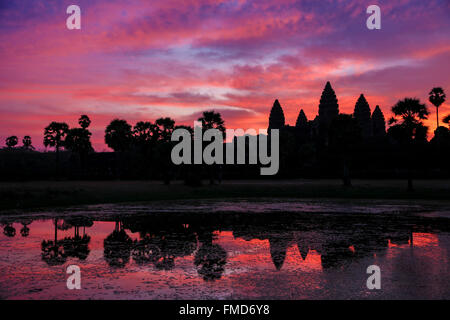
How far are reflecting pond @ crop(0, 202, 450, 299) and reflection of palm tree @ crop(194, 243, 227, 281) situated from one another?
2cm

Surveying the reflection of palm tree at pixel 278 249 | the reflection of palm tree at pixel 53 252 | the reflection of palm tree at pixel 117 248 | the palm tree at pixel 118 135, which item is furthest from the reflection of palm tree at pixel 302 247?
the palm tree at pixel 118 135

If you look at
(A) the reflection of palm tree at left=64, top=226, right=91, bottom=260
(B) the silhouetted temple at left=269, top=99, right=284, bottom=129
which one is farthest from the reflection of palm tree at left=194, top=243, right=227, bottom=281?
(B) the silhouetted temple at left=269, top=99, right=284, bottom=129

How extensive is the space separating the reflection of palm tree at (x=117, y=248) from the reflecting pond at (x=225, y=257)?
27mm

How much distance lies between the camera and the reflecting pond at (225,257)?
7336 millimetres

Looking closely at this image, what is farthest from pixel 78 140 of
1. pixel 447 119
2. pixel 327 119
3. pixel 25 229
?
pixel 25 229

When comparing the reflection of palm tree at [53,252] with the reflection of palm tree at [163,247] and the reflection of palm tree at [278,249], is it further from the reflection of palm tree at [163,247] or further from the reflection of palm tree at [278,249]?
the reflection of palm tree at [278,249]

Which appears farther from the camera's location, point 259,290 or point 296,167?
point 296,167

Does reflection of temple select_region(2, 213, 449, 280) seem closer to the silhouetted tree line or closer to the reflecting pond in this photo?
the reflecting pond

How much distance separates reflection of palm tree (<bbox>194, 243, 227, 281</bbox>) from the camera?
8.63 metres

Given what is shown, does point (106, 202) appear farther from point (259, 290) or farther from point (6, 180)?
point (6, 180)

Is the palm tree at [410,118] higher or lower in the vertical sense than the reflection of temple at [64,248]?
higher

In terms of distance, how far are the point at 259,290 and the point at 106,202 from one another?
74.8ft

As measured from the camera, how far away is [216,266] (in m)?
9.44

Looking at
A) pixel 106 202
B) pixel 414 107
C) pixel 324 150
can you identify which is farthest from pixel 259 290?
pixel 324 150
